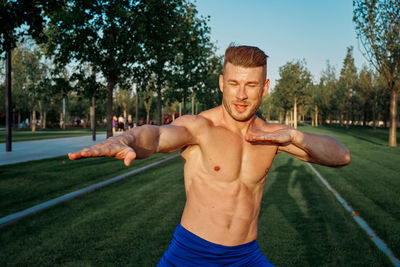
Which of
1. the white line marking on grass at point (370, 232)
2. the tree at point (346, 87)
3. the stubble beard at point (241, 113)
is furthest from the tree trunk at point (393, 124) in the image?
the tree at point (346, 87)

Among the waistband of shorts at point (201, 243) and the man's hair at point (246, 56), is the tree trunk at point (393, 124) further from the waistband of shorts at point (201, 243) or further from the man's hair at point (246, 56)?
the waistband of shorts at point (201, 243)

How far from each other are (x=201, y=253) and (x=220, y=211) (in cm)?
34

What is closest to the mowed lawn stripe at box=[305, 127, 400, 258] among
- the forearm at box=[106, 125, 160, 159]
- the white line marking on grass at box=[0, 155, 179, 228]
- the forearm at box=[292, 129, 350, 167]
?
the forearm at box=[292, 129, 350, 167]

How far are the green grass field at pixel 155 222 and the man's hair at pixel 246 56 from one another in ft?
10.8

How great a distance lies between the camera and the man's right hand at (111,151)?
1652 mm

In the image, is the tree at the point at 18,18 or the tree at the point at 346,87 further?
the tree at the point at 346,87

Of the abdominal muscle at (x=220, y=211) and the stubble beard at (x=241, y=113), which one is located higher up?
the stubble beard at (x=241, y=113)

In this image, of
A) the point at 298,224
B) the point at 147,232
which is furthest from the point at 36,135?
the point at 298,224

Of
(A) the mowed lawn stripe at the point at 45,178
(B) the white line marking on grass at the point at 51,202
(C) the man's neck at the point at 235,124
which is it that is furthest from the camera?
(A) the mowed lawn stripe at the point at 45,178

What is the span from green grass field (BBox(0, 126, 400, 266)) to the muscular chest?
103 inches

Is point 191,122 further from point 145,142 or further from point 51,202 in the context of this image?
point 51,202

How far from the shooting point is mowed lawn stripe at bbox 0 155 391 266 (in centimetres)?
492

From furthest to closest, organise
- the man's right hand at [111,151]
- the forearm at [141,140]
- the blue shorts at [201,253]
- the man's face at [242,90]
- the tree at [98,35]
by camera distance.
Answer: the tree at [98,35], the man's face at [242,90], the blue shorts at [201,253], the forearm at [141,140], the man's right hand at [111,151]

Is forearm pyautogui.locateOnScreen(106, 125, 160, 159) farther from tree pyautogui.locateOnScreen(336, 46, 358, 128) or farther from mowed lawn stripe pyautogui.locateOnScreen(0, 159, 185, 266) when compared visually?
tree pyautogui.locateOnScreen(336, 46, 358, 128)
